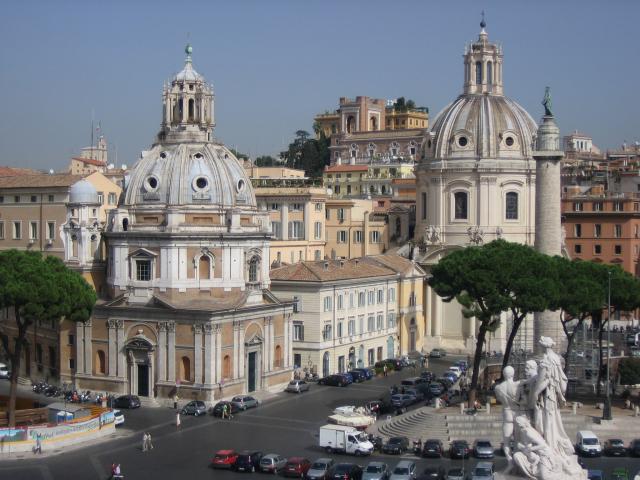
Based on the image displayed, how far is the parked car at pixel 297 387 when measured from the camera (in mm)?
61188

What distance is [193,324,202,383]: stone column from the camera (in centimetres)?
5709

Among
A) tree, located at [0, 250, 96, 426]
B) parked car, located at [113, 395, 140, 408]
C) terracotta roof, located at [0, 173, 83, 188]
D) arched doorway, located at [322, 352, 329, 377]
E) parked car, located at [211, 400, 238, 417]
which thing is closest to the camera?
tree, located at [0, 250, 96, 426]

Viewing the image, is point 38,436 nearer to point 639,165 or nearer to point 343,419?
point 343,419

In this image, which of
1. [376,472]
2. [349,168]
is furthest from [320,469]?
[349,168]

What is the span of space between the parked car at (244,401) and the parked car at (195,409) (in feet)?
5.33

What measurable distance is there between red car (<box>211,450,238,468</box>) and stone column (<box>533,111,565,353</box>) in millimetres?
22771

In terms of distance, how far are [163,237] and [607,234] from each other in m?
50.7

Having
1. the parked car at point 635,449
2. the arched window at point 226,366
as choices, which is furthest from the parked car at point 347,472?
the arched window at point 226,366

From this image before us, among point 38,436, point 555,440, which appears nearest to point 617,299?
point 38,436

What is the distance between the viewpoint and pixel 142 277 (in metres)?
60.4

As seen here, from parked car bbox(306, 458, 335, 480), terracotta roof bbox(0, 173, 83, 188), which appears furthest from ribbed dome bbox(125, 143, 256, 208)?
parked car bbox(306, 458, 335, 480)

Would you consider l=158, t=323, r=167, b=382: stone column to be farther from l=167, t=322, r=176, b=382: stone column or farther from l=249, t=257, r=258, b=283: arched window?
l=249, t=257, r=258, b=283: arched window

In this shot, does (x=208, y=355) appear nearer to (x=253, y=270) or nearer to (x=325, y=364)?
(x=253, y=270)

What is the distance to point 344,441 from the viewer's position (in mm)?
44656
